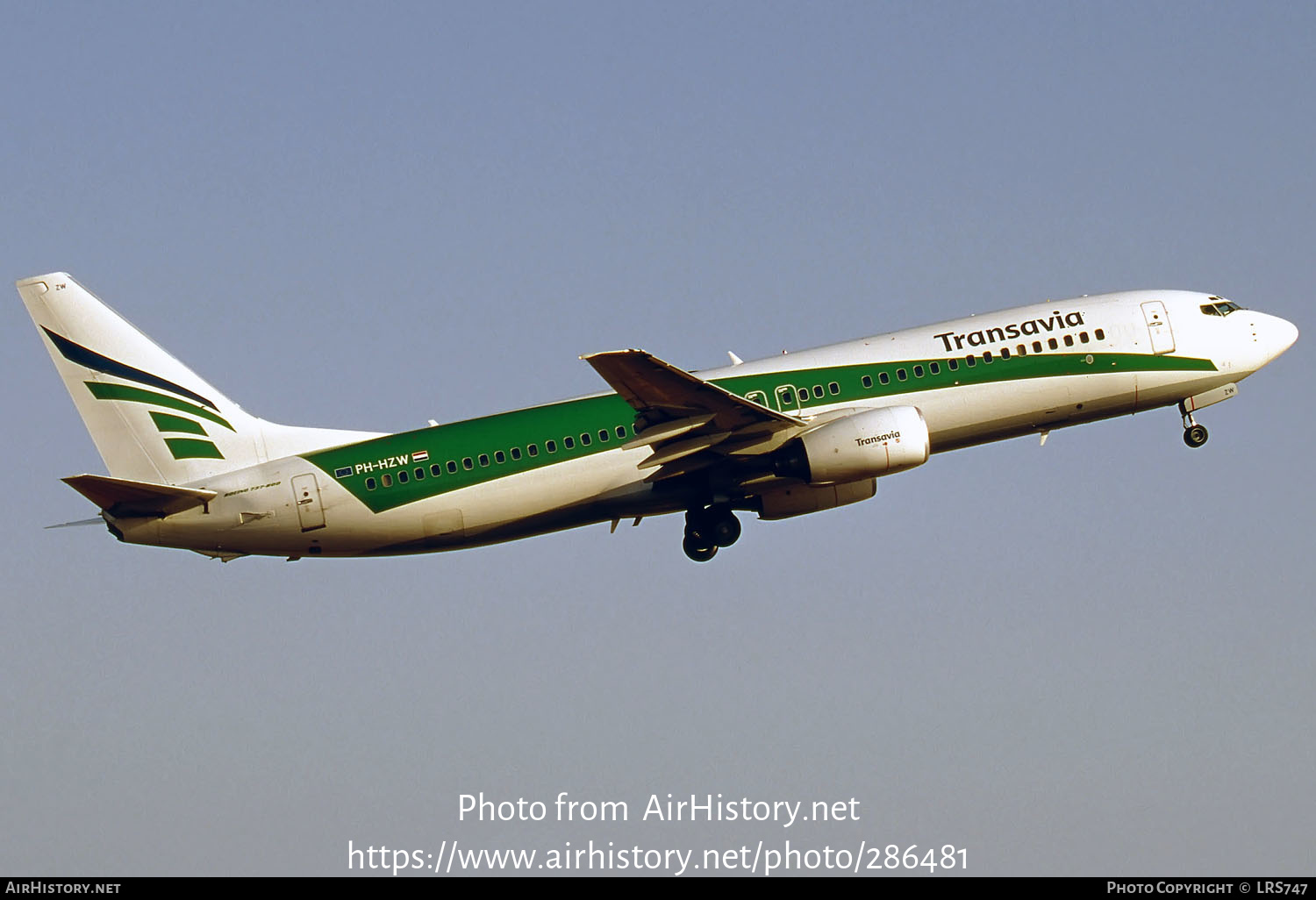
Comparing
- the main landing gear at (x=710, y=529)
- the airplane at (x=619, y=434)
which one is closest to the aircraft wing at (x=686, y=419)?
the airplane at (x=619, y=434)

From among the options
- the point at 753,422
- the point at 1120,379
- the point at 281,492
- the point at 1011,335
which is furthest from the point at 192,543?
the point at 1120,379

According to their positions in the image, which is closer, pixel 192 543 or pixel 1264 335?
pixel 192 543

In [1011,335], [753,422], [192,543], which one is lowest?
[192,543]

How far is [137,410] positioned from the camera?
165 ft

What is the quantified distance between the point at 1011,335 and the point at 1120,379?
3730mm

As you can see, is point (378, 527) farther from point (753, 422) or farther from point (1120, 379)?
point (1120, 379)

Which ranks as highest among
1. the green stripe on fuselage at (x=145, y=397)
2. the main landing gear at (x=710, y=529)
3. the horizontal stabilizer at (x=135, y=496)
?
the green stripe on fuselage at (x=145, y=397)

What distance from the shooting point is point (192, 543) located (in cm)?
4847

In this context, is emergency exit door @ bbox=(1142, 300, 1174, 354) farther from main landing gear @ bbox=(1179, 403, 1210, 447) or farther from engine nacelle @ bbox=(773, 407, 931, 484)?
engine nacelle @ bbox=(773, 407, 931, 484)

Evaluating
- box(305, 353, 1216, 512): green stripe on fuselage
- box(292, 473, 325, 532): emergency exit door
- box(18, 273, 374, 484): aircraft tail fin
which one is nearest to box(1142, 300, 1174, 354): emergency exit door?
box(305, 353, 1216, 512): green stripe on fuselage

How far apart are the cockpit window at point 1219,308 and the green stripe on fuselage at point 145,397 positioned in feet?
99.9

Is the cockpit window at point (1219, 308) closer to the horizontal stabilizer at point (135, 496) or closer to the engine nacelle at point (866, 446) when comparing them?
the engine nacelle at point (866, 446)

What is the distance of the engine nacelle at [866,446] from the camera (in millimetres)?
47438

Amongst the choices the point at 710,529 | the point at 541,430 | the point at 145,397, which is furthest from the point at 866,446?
the point at 145,397
